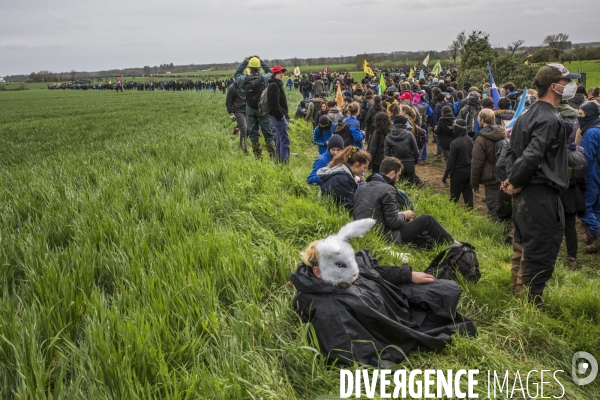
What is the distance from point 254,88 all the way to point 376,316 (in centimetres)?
691

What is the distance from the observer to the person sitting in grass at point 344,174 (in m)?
5.41

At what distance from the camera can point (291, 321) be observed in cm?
302

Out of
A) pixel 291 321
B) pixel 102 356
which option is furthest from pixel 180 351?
pixel 291 321

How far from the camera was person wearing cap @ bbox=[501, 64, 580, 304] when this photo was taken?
11.1 feet

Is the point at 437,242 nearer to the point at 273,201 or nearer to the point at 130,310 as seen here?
the point at 273,201

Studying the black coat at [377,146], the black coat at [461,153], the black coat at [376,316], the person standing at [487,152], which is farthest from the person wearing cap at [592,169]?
the black coat at [376,316]

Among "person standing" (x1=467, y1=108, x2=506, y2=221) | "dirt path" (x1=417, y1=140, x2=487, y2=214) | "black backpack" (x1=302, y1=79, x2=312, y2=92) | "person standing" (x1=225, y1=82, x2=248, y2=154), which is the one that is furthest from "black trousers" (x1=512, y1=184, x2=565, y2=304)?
"black backpack" (x1=302, y1=79, x2=312, y2=92)

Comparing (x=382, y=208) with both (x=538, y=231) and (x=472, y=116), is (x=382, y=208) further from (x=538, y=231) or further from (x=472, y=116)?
(x=472, y=116)

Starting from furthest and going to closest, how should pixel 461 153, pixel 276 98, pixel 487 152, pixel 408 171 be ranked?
pixel 276 98 < pixel 408 171 < pixel 461 153 < pixel 487 152

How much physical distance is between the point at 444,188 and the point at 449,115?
166cm

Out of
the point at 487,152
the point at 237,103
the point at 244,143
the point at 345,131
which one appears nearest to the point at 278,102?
the point at 345,131

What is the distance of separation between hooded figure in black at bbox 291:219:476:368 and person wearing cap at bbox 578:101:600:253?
357cm

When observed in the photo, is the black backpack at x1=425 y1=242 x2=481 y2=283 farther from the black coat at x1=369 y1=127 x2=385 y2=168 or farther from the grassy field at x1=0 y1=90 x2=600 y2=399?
the black coat at x1=369 y1=127 x2=385 y2=168

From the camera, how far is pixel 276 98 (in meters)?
8.24
